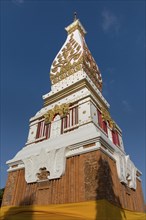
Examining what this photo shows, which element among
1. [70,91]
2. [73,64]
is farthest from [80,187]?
[73,64]

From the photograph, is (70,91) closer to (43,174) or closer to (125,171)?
(43,174)

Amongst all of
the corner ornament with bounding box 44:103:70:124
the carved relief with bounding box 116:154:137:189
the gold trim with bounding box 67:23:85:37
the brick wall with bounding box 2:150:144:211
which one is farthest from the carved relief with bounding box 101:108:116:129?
the gold trim with bounding box 67:23:85:37

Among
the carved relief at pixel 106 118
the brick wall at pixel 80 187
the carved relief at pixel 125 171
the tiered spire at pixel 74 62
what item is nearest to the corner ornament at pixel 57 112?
the carved relief at pixel 106 118

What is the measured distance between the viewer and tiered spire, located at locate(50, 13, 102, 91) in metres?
13.7

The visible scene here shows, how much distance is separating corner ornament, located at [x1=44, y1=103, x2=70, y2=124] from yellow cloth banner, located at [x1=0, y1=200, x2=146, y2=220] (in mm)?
5274

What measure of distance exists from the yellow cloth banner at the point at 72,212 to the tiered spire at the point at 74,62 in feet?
30.0

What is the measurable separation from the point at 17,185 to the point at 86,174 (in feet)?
12.2

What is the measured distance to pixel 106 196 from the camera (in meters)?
6.43

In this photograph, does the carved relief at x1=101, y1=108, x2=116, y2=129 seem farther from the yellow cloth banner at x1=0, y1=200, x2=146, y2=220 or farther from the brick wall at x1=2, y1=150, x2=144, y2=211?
the yellow cloth banner at x1=0, y1=200, x2=146, y2=220

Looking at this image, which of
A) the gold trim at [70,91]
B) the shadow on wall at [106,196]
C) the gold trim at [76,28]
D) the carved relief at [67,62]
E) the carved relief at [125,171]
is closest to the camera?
the shadow on wall at [106,196]

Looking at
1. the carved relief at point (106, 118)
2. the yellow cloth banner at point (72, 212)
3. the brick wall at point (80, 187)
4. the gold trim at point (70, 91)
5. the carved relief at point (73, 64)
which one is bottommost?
the yellow cloth banner at point (72, 212)

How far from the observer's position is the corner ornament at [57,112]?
10.6 metres

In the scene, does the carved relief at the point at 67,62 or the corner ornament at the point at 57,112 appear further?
the carved relief at the point at 67,62

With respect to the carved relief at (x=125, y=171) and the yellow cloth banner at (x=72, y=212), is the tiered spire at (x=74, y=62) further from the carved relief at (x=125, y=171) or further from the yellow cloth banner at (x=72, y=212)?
the yellow cloth banner at (x=72, y=212)
